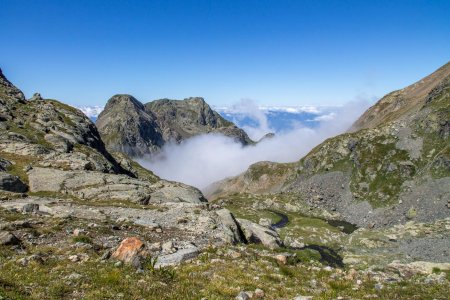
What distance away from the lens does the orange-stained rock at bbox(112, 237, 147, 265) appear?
899 inches

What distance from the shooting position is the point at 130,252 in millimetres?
23500

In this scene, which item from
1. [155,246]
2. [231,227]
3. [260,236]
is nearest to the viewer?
[155,246]

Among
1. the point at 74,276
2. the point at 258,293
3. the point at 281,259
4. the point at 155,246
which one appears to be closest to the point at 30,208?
the point at 155,246

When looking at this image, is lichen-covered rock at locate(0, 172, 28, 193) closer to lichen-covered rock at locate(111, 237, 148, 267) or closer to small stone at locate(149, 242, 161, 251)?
small stone at locate(149, 242, 161, 251)

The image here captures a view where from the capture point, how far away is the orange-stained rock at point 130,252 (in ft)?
74.9

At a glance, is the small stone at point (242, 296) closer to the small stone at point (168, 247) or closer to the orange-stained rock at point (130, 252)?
the orange-stained rock at point (130, 252)

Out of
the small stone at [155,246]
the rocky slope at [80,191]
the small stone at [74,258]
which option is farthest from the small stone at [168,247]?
the small stone at [74,258]

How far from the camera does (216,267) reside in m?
23.6

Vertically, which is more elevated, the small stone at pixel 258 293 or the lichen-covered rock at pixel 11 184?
the lichen-covered rock at pixel 11 184

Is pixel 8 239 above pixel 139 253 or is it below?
above

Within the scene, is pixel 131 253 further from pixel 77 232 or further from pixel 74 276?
pixel 77 232

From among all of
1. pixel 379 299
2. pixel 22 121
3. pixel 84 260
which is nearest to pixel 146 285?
pixel 84 260

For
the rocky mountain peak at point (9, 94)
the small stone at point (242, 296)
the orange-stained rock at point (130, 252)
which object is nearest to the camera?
the small stone at point (242, 296)

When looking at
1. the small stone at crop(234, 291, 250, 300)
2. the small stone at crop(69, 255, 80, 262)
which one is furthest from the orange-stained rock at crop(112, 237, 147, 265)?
the small stone at crop(234, 291, 250, 300)
